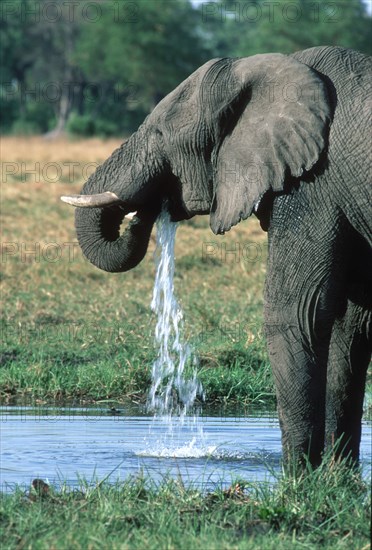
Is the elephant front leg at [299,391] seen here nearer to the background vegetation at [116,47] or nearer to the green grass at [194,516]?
the green grass at [194,516]

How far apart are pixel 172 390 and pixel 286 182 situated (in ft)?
9.38

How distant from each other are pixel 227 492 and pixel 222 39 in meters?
77.0

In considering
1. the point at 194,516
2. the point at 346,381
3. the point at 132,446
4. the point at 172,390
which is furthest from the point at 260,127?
the point at 172,390

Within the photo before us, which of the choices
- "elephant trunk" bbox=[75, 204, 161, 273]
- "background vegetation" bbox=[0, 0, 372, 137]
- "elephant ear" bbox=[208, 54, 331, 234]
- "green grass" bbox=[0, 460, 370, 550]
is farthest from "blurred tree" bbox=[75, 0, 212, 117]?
"green grass" bbox=[0, 460, 370, 550]

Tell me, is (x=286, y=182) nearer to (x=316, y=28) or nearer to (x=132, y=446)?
(x=132, y=446)

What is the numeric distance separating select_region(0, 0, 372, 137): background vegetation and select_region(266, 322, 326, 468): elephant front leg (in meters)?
41.0

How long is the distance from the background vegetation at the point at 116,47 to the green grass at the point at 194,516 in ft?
136

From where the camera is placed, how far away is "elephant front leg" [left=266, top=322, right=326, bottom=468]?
571 cm

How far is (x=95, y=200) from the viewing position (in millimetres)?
6039

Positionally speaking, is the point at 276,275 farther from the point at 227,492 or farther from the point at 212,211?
the point at 227,492

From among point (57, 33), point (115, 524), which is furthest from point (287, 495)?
point (57, 33)

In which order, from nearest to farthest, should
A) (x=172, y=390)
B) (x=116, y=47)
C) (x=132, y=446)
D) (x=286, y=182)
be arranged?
(x=286, y=182)
(x=132, y=446)
(x=172, y=390)
(x=116, y=47)

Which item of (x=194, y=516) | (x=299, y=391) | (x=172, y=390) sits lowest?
(x=194, y=516)

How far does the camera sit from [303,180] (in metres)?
5.60
